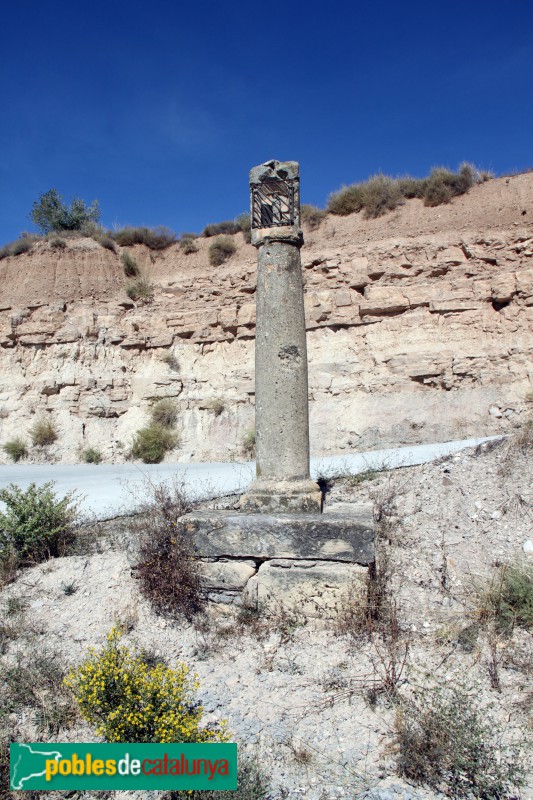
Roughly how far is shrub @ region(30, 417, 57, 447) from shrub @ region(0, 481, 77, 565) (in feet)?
28.2

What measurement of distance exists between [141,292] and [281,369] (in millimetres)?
11527

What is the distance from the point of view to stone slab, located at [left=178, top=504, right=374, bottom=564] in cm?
483

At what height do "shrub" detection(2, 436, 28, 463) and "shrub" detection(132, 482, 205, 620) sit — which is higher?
"shrub" detection(2, 436, 28, 463)

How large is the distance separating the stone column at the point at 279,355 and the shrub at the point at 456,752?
93.9 inches

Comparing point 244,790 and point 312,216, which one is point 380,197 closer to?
point 312,216

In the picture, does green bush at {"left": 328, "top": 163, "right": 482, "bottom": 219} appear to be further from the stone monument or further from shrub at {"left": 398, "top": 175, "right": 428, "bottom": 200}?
the stone monument

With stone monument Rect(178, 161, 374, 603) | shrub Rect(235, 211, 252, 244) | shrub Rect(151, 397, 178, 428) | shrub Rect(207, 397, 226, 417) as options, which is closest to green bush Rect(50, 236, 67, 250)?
shrub Rect(235, 211, 252, 244)

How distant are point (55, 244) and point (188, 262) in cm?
441

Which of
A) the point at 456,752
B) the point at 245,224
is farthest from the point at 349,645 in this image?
the point at 245,224

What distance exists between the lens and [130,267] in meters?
17.1

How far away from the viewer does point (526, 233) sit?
44.4 ft

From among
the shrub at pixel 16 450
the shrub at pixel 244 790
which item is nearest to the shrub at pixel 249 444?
the shrub at pixel 16 450

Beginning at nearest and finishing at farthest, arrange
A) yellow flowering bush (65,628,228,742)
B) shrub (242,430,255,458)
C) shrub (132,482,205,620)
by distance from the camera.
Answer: yellow flowering bush (65,628,228,742)
shrub (132,482,205,620)
shrub (242,430,255,458)

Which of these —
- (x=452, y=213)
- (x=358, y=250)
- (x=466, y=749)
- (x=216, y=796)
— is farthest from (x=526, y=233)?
(x=216, y=796)
